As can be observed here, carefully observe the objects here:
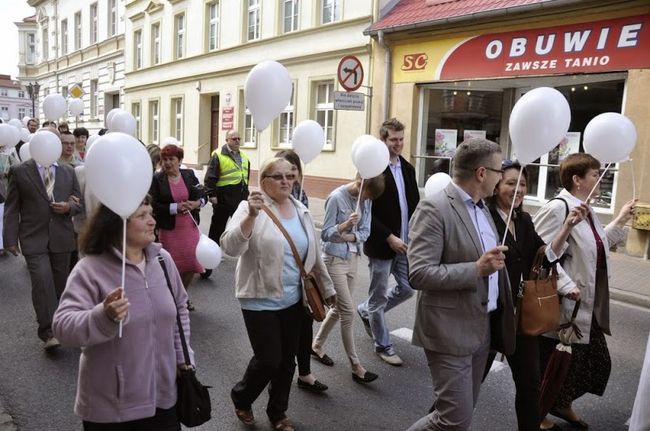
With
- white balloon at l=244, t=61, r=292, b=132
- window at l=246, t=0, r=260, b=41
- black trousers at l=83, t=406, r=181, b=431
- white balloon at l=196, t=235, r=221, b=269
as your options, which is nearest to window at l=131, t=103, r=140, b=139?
window at l=246, t=0, r=260, b=41

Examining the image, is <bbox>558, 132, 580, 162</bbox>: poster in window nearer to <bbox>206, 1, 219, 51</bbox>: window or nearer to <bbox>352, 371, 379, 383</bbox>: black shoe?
<bbox>352, 371, 379, 383</bbox>: black shoe

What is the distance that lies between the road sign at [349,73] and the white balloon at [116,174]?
9567 mm

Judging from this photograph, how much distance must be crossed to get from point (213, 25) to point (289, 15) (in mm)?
4760

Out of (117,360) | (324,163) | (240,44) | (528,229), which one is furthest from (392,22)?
(117,360)

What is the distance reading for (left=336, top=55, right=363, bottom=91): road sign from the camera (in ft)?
37.5

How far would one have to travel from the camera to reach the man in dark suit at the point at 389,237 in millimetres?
4508

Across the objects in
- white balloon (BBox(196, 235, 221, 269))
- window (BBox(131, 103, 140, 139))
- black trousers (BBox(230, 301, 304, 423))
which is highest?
window (BBox(131, 103, 140, 139))

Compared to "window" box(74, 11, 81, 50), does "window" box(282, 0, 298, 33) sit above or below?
below

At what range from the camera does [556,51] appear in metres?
10.6

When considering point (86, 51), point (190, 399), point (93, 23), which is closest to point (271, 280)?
point (190, 399)

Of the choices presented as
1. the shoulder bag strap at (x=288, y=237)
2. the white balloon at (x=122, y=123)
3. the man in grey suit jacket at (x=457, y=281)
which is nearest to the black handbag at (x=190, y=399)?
the shoulder bag strap at (x=288, y=237)

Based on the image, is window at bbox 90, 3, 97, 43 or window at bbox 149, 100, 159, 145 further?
window at bbox 90, 3, 97, 43

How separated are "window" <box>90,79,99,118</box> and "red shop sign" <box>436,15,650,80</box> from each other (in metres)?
22.7

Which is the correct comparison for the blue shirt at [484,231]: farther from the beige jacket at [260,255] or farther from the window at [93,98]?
the window at [93,98]
